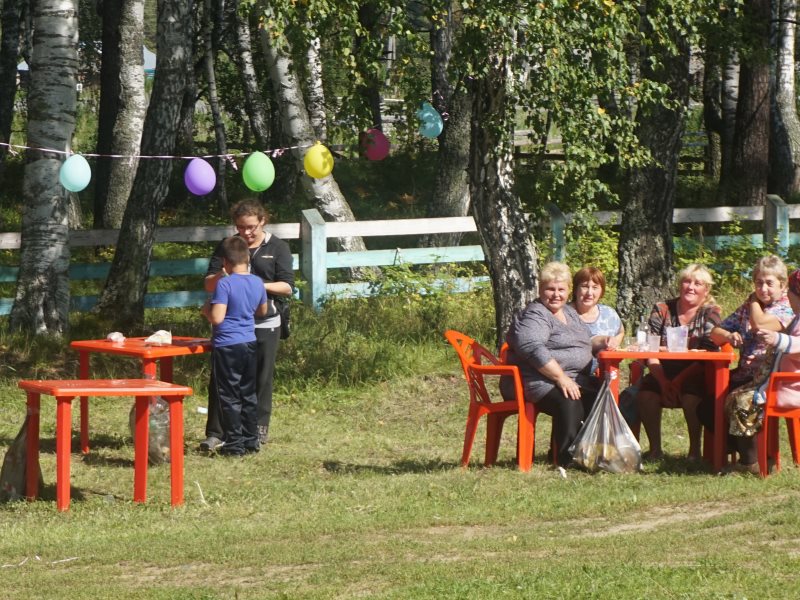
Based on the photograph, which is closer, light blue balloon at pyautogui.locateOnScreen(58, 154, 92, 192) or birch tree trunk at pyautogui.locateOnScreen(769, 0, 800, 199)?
light blue balloon at pyautogui.locateOnScreen(58, 154, 92, 192)

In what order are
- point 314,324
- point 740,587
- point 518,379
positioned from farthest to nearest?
point 314,324 < point 518,379 < point 740,587

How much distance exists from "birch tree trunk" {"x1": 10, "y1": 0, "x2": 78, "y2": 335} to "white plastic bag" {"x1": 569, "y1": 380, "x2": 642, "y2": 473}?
240 inches

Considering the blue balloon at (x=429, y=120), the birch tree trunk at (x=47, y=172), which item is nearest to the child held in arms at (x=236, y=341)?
the blue balloon at (x=429, y=120)

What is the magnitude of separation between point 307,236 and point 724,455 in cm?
624

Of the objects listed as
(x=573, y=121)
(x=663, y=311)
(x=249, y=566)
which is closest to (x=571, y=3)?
(x=573, y=121)

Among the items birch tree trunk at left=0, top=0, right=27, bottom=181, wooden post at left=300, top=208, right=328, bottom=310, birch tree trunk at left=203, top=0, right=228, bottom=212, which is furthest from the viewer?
birch tree trunk at left=203, top=0, right=228, bottom=212

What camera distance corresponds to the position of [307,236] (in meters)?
13.5

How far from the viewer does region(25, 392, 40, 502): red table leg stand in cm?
762

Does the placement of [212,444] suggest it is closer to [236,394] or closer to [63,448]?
[236,394]

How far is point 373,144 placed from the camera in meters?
11.2

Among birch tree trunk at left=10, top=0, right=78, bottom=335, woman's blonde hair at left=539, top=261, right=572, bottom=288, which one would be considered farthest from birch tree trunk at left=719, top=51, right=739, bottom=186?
woman's blonde hair at left=539, top=261, right=572, bottom=288

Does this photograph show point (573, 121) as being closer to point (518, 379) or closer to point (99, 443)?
point (518, 379)

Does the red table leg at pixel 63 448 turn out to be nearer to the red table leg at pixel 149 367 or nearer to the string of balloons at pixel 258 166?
the red table leg at pixel 149 367

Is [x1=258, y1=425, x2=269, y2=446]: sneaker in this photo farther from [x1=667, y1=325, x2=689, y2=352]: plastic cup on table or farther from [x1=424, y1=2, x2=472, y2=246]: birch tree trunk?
[x1=424, y1=2, x2=472, y2=246]: birch tree trunk
